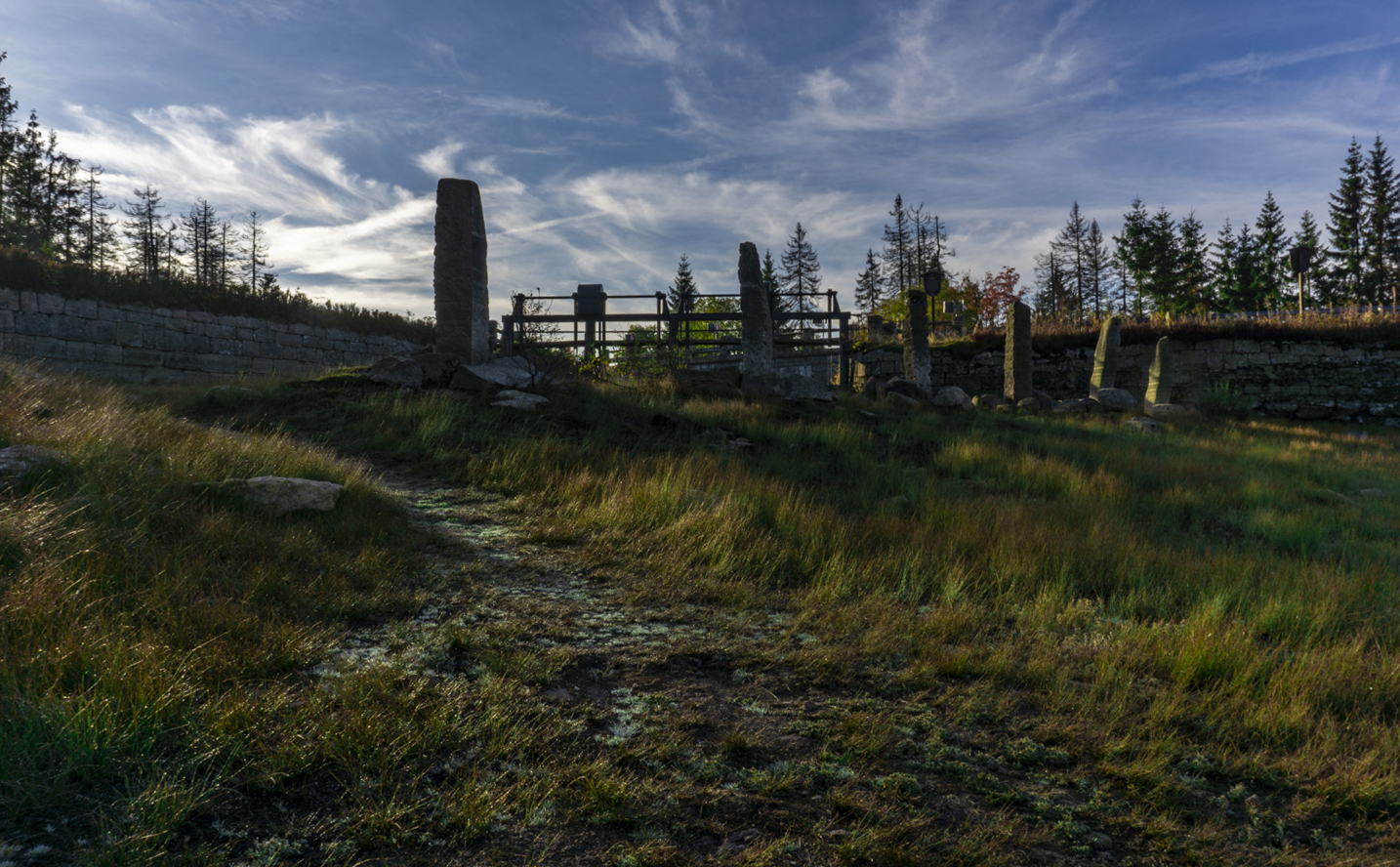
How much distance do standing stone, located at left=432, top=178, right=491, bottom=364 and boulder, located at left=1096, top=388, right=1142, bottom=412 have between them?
16.2 metres

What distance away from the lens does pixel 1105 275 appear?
49.0 metres

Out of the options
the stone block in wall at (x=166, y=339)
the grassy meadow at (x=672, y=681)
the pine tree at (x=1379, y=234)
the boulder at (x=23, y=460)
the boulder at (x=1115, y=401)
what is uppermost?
the pine tree at (x=1379, y=234)

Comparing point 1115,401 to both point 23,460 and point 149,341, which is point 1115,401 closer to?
point 23,460

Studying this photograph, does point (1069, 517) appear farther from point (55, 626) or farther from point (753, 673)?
point (55, 626)

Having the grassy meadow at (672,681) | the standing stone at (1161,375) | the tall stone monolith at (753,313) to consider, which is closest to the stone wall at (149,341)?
the tall stone monolith at (753,313)

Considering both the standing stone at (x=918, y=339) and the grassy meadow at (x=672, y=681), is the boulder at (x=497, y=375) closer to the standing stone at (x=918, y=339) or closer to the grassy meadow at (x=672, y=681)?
the grassy meadow at (x=672, y=681)

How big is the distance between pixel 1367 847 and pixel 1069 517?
5.00 metres

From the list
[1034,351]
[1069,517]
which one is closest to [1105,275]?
[1034,351]

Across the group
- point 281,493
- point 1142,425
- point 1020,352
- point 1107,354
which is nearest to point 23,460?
point 281,493

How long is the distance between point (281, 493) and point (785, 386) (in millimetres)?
10445

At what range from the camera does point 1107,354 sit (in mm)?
19250

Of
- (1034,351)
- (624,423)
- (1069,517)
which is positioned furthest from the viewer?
(1034,351)

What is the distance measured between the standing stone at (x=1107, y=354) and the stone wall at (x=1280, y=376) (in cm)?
229

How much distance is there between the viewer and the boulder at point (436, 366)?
1109 cm
